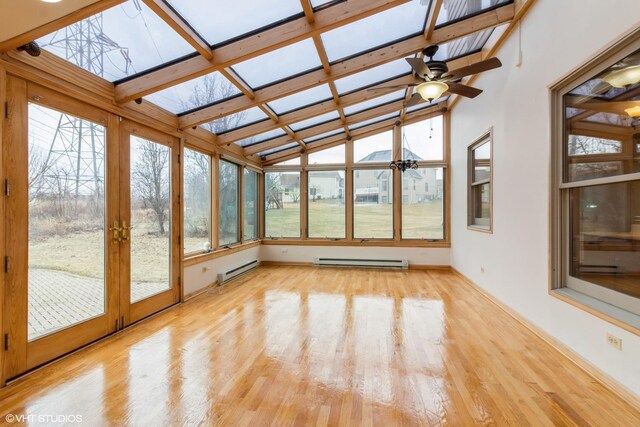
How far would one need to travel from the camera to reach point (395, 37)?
12.0ft

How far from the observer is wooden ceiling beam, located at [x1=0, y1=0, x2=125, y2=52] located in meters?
1.95

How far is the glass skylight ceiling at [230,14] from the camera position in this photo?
8.20 feet

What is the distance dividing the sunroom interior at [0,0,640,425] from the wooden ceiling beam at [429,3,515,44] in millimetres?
19

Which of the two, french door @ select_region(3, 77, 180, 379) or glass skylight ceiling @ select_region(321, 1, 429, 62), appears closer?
french door @ select_region(3, 77, 180, 379)

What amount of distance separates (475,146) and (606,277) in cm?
328

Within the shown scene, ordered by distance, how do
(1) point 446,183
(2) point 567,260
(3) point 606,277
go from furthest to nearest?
(1) point 446,183, (2) point 567,260, (3) point 606,277

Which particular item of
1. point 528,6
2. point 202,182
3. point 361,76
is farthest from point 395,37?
point 202,182

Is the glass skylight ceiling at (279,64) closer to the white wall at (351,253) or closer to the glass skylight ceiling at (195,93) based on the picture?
the glass skylight ceiling at (195,93)

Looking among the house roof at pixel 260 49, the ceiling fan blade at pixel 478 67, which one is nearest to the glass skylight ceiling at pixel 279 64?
the house roof at pixel 260 49

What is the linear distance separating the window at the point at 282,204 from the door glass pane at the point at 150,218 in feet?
11.6

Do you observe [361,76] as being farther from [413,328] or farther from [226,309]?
[226,309]

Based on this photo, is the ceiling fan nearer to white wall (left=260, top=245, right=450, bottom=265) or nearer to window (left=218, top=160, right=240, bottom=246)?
window (left=218, top=160, right=240, bottom=246)

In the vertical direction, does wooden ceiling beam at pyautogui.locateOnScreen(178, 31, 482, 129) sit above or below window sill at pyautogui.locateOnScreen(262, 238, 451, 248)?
above

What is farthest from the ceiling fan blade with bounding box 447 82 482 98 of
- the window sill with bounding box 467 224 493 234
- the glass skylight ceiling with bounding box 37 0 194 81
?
the glass skylight ceiling with bounding box 37 0 194 81
